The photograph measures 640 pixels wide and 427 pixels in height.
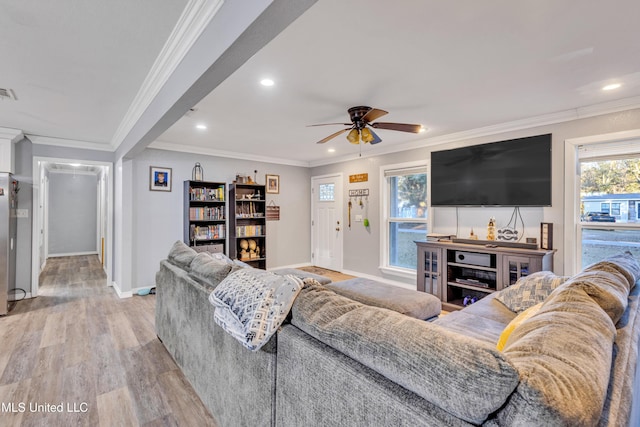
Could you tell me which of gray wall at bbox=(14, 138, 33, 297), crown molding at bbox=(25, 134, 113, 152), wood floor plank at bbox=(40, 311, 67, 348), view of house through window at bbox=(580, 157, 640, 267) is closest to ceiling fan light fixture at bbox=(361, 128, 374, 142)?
view of house through window at bbox=(580, 157, 640, 267)

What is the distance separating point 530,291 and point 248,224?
4.43m

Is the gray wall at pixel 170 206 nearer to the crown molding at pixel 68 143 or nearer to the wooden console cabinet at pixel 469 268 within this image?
the crown molding at pixel 68 143

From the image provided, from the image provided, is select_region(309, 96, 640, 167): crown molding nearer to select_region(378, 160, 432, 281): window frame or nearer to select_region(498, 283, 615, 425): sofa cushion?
select_region(378, 160, 432, 281): window frame

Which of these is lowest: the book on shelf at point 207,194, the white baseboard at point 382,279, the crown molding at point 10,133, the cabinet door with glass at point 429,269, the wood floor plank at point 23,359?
the wood floor plank at point 23,359

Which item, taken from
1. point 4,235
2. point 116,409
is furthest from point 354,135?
point 4,235

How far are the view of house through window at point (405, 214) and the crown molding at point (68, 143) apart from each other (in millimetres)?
4609

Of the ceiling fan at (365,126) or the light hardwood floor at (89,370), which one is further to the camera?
the ceiling fan at (365,126)

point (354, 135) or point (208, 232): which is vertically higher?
point (354, 135)

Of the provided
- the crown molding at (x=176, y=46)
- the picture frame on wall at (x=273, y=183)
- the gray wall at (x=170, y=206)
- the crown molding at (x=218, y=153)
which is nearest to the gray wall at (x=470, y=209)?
the crown molding at (x=218, y=153)

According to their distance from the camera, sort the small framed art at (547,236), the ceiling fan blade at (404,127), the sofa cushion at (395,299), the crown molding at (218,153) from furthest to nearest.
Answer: the crown molding at (218,153)
the small framed art at (547,236)
the ceiling fan blade at (404,127)
the sofa cushion at (395,299)

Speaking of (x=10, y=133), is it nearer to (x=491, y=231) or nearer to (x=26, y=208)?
(x=26, y=208)

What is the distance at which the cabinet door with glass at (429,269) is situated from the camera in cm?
386

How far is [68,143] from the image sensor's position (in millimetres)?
4383

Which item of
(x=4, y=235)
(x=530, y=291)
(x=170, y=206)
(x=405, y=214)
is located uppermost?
(x=170, y=206)
